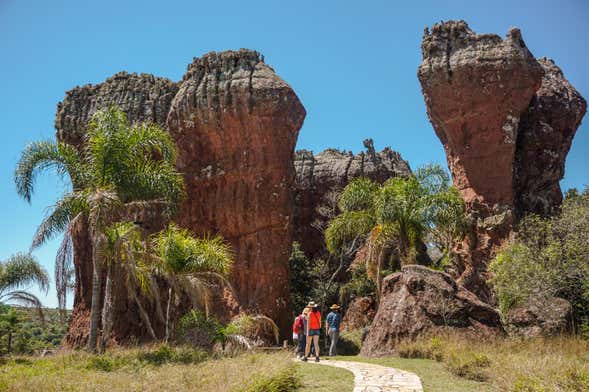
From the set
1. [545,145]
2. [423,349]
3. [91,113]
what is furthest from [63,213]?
[545,145]

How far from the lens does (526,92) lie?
991 inches

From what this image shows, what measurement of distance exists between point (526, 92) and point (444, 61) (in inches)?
161

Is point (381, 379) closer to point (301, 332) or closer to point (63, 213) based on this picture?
point (301, 332)

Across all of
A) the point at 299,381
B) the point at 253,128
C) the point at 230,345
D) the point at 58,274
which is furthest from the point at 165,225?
the point at 299,381

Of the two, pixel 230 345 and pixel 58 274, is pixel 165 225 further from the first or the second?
pixel 58 274

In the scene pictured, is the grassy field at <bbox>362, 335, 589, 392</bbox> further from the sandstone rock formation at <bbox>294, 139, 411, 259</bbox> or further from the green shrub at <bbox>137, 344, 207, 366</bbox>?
the sandstone rock formation at <bbox>294, 139, 411, 259</bbox>

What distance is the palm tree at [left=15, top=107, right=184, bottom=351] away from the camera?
14.6 m

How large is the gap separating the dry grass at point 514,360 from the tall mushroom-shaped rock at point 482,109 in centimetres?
1073

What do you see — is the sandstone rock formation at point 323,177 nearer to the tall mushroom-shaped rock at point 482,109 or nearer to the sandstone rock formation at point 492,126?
the sandstone rock formation at point 492,126

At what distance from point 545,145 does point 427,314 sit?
614 inches

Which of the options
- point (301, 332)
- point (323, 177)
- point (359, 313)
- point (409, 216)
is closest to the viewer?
point (301, 332)

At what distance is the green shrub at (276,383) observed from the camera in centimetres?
797

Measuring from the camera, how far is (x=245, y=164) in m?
26.2

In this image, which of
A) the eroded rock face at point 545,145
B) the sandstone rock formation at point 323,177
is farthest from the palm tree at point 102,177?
the sandstone rock formation at point 323,177
